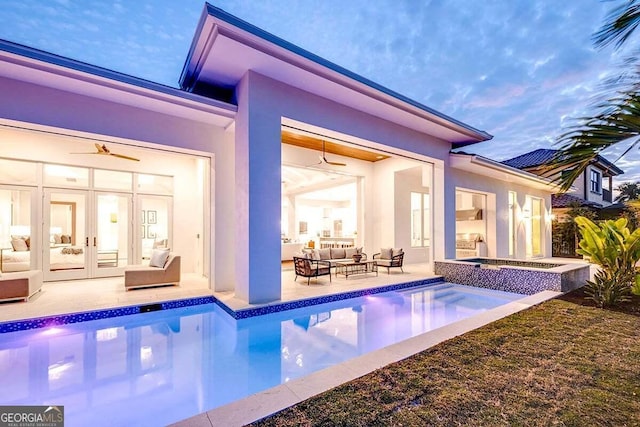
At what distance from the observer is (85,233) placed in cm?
812

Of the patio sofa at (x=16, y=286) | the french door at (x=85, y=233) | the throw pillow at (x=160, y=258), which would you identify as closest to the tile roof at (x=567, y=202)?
the throw pillow at (x=160, y=258)

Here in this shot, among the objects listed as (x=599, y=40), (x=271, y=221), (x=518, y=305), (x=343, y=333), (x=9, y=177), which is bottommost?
(x=343, y=333)

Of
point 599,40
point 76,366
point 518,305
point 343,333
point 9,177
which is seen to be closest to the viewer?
point 599,40

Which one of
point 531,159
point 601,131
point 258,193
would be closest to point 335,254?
point 258,193

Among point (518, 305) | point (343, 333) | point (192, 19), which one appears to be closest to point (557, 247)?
point (518, 305)

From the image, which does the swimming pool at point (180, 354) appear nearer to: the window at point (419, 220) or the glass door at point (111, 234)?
the glass door at point (111, 234)

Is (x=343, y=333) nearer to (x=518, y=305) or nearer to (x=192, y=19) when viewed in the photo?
(x=518, y=305)

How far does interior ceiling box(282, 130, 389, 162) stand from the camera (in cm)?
876

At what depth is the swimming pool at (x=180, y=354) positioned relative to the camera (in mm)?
2875

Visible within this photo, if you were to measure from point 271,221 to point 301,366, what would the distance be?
302 centimetres

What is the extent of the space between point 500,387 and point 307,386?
5.43 ft

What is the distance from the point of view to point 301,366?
3619 millimetres

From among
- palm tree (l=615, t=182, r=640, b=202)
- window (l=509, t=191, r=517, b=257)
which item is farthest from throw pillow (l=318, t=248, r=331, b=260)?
palm tree (l=615, t=182, r=640, b=202)

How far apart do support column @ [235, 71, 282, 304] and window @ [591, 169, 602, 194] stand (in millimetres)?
22761
